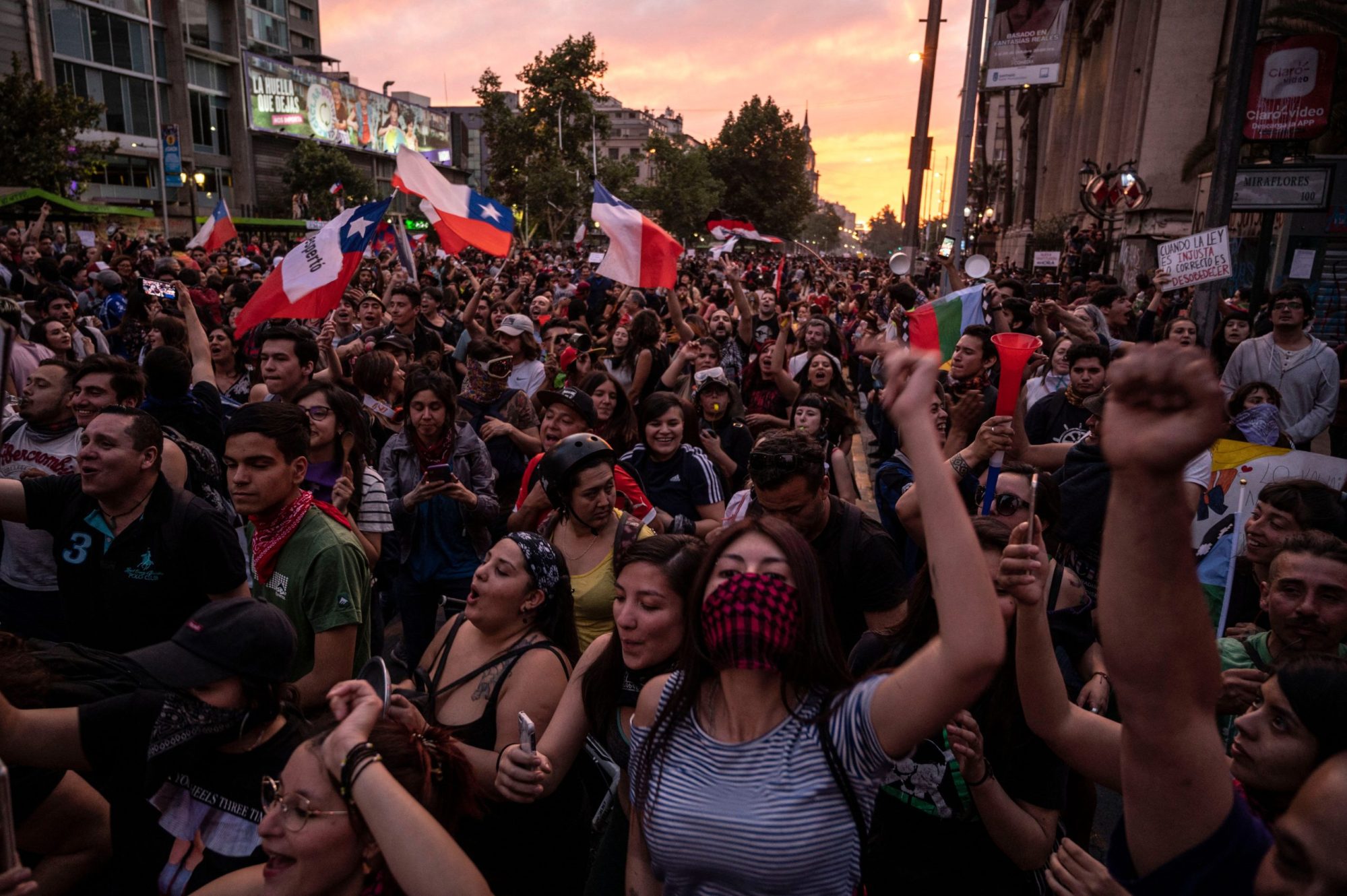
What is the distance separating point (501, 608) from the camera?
291cm

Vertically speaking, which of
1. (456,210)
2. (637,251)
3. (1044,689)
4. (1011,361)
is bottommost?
(1044,689)

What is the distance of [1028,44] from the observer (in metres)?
18.0

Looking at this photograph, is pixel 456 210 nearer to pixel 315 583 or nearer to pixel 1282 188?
pixel 315 583

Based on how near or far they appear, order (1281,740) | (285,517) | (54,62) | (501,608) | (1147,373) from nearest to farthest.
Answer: (1147,373)
(1281,740)
(501,608)
(285,517)
(54,62)

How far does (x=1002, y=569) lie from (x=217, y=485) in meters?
3.74

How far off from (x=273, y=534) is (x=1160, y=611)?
295cm

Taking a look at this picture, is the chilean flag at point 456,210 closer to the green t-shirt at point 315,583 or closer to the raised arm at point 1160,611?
the green t-shirt at point 315,583

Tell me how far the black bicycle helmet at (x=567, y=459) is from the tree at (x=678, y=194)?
6275cm

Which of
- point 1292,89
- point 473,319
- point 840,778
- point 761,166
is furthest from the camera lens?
point 761,166

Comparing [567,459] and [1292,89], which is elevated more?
[1292,89]

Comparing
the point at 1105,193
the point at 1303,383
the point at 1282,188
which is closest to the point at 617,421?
the point at 1303,383

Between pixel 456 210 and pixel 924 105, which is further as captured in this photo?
pixel 924 105

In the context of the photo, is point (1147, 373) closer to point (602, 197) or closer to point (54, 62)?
point (602, 197)

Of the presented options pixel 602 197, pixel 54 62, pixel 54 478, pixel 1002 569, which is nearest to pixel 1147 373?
pixel 1002 569
